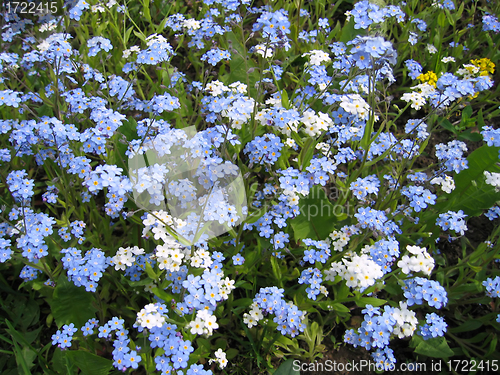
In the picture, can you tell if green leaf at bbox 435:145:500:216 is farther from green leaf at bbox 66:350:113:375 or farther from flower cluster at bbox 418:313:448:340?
green leaf at bbox 66:350:113:375

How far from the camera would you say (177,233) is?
8.31ft

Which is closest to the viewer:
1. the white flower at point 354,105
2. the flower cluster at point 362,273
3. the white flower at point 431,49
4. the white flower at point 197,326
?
the white flower at point 197,326

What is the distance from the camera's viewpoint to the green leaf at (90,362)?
2.44 metres

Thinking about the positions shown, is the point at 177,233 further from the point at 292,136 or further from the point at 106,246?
the point at 292,136

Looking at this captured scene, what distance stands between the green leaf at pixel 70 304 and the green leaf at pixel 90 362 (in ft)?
1.14

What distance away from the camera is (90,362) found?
248 cm

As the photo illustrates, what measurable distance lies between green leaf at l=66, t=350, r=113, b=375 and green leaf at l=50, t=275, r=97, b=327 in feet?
1.14

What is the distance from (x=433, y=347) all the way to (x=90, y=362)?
97.9 inches

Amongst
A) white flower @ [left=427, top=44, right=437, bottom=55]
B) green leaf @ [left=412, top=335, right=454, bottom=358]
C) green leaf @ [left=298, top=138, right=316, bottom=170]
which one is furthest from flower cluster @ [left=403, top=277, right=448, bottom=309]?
white flower @ [left=427, top=44, right=437, bottom=55]

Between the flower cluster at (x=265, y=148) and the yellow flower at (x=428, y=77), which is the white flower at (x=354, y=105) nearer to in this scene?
the flower cluster at (x=265, y=148)

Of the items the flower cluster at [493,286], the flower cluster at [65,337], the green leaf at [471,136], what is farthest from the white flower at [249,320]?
the green leaf at [471,136]

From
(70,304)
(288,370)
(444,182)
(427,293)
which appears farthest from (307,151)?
(70,304)

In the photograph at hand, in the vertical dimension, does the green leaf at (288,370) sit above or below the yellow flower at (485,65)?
below

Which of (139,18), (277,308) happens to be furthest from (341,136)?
(139,18)
